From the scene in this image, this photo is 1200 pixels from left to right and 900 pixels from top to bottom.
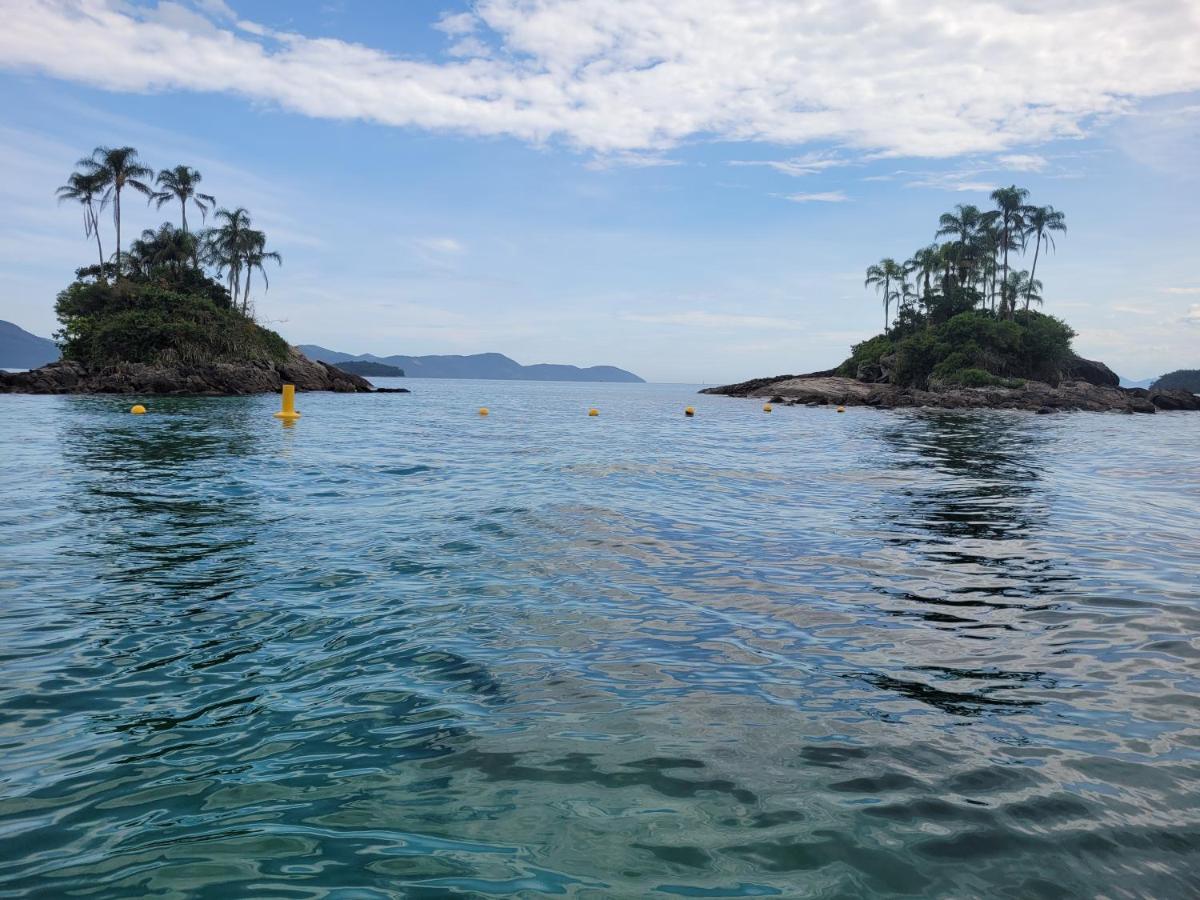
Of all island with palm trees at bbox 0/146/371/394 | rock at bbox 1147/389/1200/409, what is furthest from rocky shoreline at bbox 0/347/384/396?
rock at bbox 1147/389/1200/409

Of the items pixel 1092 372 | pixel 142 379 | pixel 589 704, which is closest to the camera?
pixel 589 704

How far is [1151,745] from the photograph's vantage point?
14.3ft

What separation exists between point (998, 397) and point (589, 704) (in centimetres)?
6815

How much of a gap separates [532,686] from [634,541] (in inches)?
194

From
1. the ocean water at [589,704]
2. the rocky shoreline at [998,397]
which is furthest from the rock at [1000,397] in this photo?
the ocean water at [589,704]

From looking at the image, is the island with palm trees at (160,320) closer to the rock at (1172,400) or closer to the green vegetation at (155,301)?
the green vegetation at (155,301)

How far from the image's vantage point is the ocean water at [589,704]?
124 inches

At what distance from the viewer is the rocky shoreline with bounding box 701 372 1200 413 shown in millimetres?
62250

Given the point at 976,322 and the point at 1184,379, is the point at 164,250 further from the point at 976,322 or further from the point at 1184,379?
the point at 1184,379

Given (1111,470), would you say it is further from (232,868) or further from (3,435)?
(3,435)

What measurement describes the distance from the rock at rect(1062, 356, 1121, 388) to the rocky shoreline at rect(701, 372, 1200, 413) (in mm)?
8224

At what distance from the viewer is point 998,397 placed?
205ft

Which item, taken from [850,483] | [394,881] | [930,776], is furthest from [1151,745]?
[850,483]

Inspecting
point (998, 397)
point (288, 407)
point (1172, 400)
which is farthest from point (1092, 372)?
point (288, 407)
